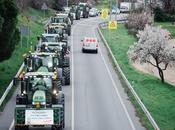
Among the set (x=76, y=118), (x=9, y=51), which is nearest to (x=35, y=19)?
(x=9, y=51)

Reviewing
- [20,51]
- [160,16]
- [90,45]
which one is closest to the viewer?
[20,51]

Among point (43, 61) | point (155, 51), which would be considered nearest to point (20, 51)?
point (155, 51)

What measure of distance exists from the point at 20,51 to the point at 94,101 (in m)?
19.1

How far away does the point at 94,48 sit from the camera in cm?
6050

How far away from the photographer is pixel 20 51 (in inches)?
2168

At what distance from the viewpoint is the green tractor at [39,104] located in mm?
27531

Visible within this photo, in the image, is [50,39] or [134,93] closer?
[134,93]

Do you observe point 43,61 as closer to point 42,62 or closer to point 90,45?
point 42,62

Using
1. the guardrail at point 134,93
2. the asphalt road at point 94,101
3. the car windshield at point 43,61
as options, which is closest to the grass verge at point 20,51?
the car windshield at point 43,61

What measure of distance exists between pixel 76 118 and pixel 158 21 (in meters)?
73.9

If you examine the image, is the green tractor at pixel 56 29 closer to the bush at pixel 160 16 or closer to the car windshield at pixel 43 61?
the car windshield at pixel 43 61

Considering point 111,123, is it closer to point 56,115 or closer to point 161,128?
point 161,128

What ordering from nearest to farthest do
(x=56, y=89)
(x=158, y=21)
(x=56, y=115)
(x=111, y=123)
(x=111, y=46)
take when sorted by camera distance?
(x=56, y=115) → (x=56, y=89) → (x=111, y=123) → (x=111, y=46) → (x=158, y=21)

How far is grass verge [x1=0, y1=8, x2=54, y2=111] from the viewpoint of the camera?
42.3 meters
